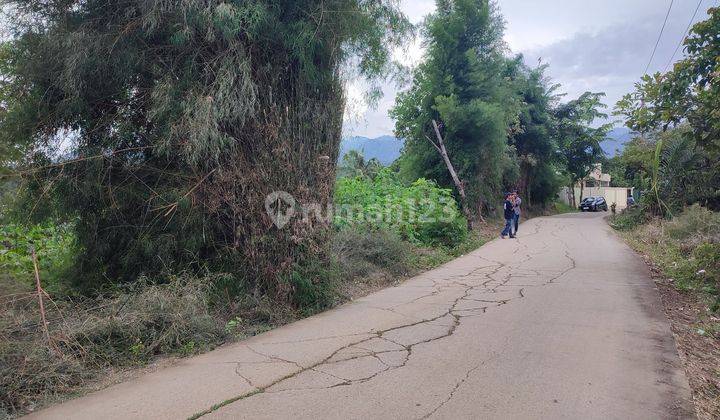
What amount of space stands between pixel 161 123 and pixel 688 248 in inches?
474

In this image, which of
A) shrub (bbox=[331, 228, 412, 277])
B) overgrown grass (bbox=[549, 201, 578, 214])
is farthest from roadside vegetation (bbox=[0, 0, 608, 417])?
overgrown grass (bbox=[549, 201, 578, 214])

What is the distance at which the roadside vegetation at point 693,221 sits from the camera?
5289mm

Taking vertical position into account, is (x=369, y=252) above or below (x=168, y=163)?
below

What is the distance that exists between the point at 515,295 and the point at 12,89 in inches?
305

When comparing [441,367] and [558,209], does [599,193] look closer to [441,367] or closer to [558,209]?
[558,209]

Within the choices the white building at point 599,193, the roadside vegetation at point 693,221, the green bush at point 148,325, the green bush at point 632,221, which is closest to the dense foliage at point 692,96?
the roadside vegetation at point 693,221

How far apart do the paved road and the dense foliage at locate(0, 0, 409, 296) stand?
1538 mm

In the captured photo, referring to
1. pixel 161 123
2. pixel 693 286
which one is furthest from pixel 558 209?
pixel 161 123

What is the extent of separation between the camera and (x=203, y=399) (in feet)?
12.2

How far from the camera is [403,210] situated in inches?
475

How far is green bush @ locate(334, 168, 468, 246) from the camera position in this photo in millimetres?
10836

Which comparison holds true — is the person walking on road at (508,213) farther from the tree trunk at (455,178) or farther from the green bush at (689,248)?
the green bush at (689,248)

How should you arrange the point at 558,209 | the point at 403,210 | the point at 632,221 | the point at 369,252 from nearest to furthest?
the point at 369,252
the point at 403,210
the point at 632,221
the point at 558,209

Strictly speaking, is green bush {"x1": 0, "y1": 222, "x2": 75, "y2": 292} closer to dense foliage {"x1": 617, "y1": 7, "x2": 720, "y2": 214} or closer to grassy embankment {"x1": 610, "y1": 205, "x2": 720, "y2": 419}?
grassy embankment {"x1": 610, "y1": 205, "x2": 720, "y2": 419}
